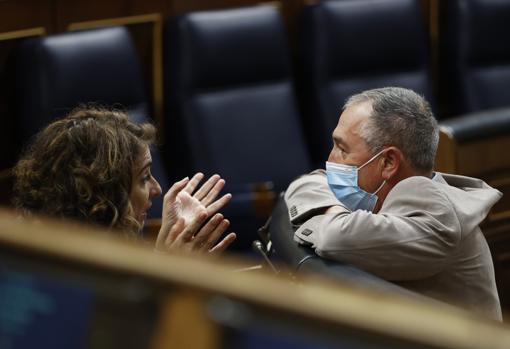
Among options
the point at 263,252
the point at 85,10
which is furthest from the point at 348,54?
the point at 263,252

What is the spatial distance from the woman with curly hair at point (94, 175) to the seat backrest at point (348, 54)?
118cm

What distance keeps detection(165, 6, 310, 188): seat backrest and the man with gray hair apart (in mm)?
824

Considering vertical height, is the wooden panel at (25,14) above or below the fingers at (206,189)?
above

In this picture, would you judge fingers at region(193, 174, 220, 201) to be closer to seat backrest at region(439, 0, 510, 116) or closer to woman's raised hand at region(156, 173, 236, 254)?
woman's raised hand at region(156, 173, 236, 254)

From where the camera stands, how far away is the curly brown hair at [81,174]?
107cm

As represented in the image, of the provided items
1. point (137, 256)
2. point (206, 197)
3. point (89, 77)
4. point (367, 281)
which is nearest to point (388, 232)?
point (367, 281)

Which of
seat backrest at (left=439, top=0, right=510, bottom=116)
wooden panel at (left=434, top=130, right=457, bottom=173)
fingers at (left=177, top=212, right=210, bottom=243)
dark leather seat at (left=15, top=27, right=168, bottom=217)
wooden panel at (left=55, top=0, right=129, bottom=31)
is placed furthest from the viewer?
seat backrest at (left=439, top=0, right=510, bottom=116)

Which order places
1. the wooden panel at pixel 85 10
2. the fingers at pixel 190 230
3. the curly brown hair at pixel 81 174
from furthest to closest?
the wooden panel at pixel 85 10, the fingers at pixel 190 230, the curly brown hair at pixel 81 174

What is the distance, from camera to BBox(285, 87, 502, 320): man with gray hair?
43.1 inches

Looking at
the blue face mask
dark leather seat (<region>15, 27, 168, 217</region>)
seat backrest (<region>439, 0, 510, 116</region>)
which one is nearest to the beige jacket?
the blue face mask

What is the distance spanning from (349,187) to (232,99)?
922mm

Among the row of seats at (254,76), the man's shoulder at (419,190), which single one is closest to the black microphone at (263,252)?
the man's shoulder at (419,190)

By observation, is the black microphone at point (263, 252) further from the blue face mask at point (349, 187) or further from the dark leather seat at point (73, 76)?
the dark leather seat at point (73, 76)

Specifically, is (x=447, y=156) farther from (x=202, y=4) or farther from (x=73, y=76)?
(x=202, y=4)
